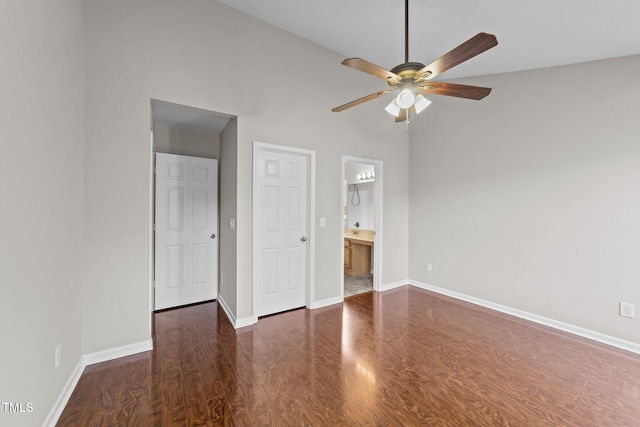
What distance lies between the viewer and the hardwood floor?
1.75m

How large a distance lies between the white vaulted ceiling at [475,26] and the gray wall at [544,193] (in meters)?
0.29

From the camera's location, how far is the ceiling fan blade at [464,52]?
1.50 metres

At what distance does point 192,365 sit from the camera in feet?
7.53

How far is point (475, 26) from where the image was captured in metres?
2.64

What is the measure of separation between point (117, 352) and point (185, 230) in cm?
165

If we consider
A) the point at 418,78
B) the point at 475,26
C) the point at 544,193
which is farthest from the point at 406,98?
the point at 544,193

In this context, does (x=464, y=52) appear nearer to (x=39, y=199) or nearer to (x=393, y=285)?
(x=39, y=199)

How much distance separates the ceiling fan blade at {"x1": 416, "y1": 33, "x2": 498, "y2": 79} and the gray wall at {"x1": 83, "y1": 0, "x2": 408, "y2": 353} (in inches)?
71.9

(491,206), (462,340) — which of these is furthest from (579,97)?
(462,340)

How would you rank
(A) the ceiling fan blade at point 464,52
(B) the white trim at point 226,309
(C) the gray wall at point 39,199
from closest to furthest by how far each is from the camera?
(C) the gray wall at point 39,199
(A) the ceiling fan blade at point 464,52
(B) the white trim at point 226,309

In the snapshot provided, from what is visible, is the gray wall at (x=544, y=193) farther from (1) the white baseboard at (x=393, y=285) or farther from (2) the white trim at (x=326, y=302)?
(2) the white trim at (x=326, y=302)

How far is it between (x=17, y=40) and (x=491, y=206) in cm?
447

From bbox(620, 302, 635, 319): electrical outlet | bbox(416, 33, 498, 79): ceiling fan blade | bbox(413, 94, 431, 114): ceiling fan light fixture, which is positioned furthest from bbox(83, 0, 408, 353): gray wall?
bbox(620, 302, 635, 319): electrical outlet

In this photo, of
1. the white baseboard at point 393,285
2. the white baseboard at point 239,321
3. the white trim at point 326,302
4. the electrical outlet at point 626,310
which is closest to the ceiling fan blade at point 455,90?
the electrical outlet at point 626,310
